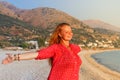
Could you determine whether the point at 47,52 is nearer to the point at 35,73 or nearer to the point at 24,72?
the point at 35,73

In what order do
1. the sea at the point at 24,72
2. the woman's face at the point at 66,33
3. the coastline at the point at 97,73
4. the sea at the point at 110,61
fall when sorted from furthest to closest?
the sea at the point at 110,61 < the coastline at the point at 97,73 < the sea at the point at 24,72 < the woman's face at the point at 66,33

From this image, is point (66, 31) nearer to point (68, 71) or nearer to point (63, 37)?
point (63, 37)

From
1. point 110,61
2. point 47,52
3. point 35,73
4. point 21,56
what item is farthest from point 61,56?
point 110,61

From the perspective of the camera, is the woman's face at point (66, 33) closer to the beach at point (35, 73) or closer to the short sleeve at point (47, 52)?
the short sleeve at point (47, 52)

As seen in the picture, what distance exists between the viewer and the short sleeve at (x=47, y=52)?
14.2ft

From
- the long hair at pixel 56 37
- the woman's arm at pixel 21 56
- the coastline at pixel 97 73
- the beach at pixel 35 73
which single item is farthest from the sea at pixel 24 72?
the woman's arm at pixel 21 56

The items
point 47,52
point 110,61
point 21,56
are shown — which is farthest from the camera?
point 110,61

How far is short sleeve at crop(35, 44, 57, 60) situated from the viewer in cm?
434

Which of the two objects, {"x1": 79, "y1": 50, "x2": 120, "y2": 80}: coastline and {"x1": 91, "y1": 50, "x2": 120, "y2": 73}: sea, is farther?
{"x1": 91, "y1": 50, "x2": 120, "y2": 73}: sea

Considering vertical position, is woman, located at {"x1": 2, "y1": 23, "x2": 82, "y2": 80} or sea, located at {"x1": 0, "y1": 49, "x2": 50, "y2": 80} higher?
woman, located at {"x1": 2, "y1": 23, "x2": 82, "y2": 80}

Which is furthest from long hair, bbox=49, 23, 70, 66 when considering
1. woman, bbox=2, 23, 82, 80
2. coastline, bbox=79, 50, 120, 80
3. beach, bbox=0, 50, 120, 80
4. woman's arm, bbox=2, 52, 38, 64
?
coastline, bbox=79, 50, 120, 80

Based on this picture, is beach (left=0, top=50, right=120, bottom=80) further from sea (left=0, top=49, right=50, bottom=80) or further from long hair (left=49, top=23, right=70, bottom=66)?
long hair (left=49, top=23, right=70, bottom=66)

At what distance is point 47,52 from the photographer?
4379mm

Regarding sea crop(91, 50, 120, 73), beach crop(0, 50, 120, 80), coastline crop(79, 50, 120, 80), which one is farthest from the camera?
sea crop(91, 50, 120, 73)
